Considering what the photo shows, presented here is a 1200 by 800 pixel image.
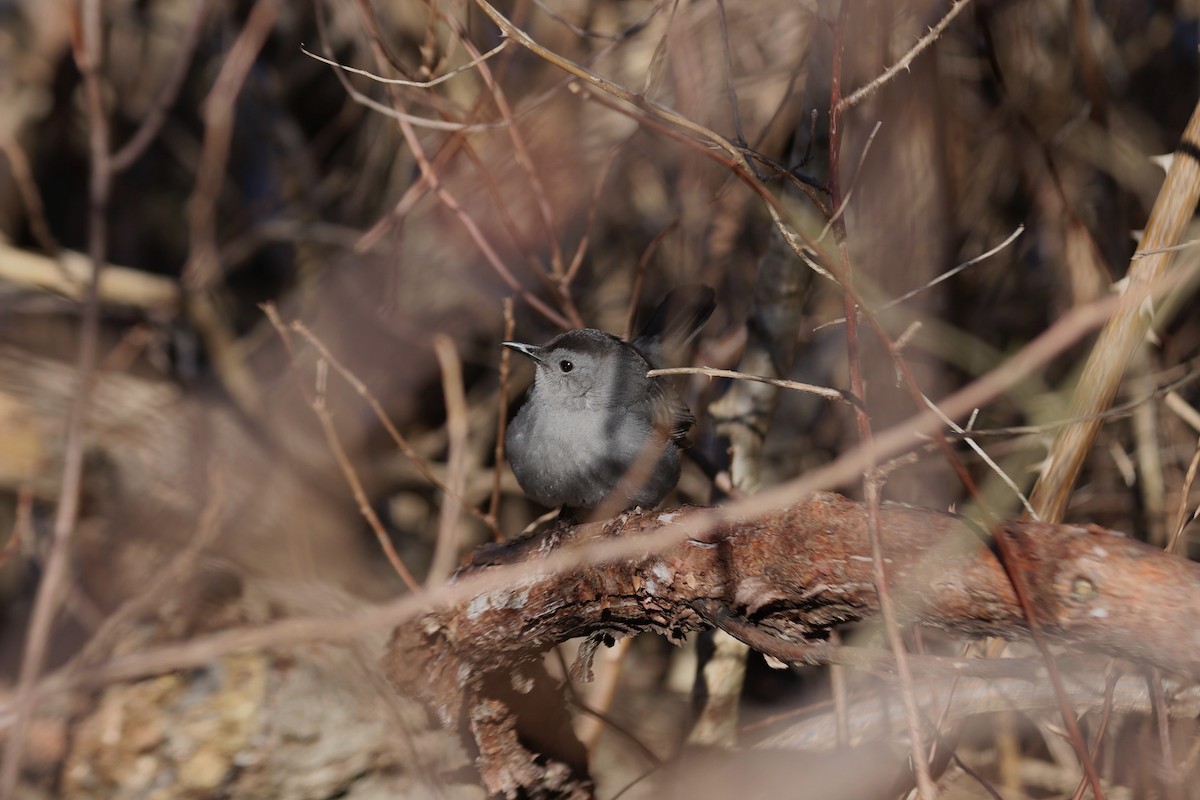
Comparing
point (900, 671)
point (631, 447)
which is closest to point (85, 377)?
point (631, 447)

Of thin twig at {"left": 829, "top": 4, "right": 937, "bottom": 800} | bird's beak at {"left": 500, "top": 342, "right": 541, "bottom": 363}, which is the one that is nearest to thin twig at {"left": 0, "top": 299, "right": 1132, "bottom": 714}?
thin twig at {"left": 829, "top": 4, "right": 937, "bottom": 800}

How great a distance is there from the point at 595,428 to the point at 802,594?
62.3 inches

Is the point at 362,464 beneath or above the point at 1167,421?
above

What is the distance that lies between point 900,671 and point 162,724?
9.53 ft

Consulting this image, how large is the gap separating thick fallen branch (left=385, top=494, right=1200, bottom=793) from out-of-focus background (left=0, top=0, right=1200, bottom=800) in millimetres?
554

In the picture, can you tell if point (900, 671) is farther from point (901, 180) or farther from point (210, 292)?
point (210, 292)

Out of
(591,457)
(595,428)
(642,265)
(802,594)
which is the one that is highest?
(642,265)

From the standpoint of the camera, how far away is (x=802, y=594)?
227 cm

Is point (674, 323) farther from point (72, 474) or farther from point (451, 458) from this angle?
point (72, 474)

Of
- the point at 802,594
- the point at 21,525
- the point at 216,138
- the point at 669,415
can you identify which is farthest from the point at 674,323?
the point at 216,138

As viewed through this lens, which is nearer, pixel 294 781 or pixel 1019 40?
pixel 294 781

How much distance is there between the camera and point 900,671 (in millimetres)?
1818

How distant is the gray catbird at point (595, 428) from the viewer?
3.64 metres

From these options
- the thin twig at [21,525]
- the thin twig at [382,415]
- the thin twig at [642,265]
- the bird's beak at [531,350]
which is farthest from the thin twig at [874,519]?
the thin twig at [21,525]
